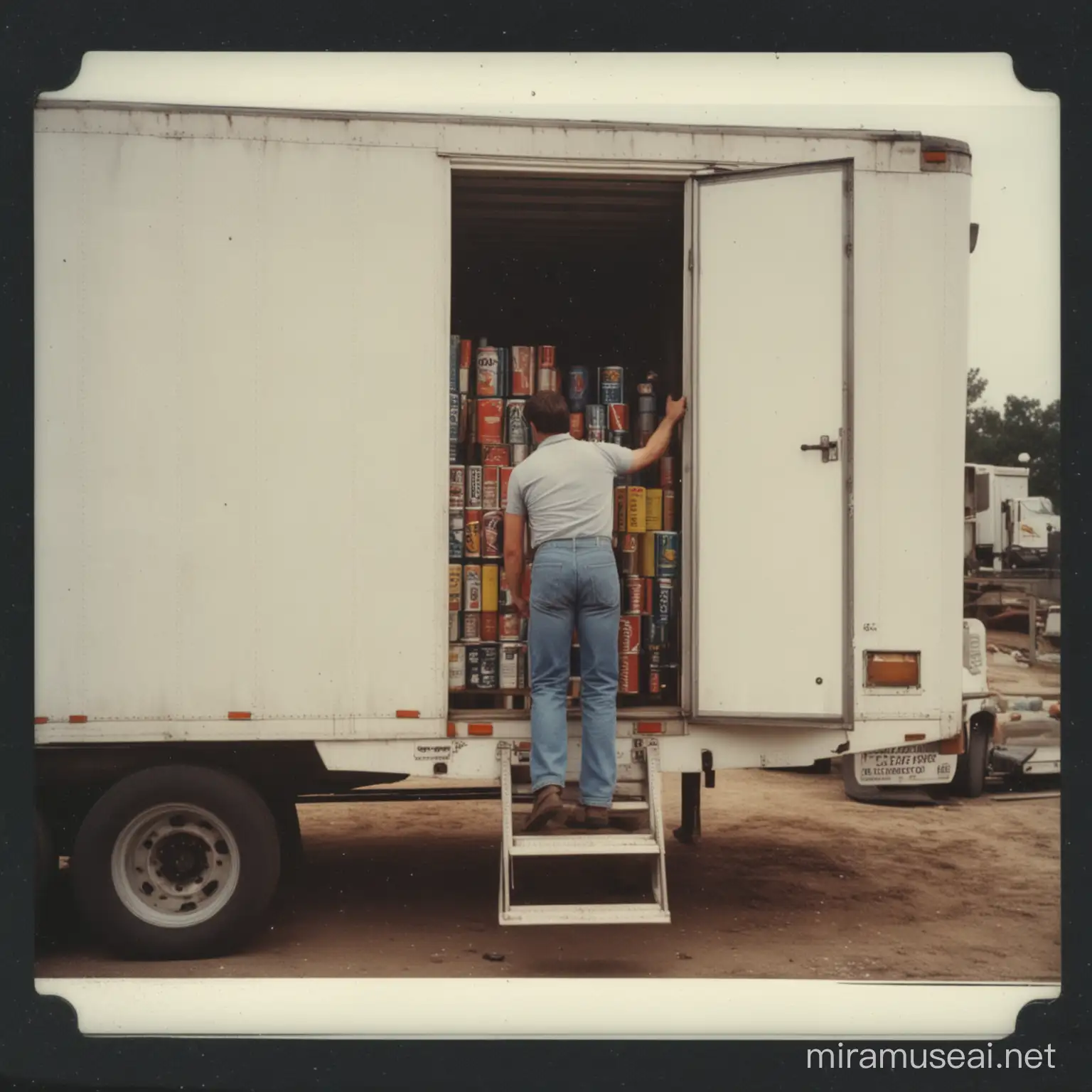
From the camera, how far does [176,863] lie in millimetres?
5180

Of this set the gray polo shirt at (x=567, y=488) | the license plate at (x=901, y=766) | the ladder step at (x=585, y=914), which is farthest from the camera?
the license plate at (x=901, y=766)

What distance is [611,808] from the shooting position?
5.11 meters

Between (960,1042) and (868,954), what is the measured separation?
1111 mm

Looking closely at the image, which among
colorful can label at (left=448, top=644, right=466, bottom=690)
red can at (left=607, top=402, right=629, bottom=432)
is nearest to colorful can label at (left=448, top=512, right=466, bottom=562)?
colorful can label at (left=448, top=644, right=466, bottom=690)

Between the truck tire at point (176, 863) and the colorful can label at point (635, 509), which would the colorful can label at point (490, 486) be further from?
the truck tire at point (176, 863)

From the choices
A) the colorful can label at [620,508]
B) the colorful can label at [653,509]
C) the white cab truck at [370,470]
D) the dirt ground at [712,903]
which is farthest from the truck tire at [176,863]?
the colorful can label at [653,509]

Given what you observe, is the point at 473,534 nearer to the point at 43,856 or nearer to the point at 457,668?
the point at 457,668

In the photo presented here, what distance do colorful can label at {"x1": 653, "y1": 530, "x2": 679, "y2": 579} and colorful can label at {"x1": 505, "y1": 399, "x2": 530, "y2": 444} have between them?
0.80 m

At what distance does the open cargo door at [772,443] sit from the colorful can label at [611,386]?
74 cm

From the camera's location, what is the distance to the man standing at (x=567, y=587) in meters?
5.09

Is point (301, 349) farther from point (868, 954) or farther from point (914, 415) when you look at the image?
point (868, 954)

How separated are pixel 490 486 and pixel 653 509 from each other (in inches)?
31.5

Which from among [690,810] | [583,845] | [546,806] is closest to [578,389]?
[546,806]

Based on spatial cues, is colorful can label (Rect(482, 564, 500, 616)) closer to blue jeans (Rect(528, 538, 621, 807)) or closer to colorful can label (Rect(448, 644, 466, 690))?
colorful can label (Rect(448, 644, 466, 690))
